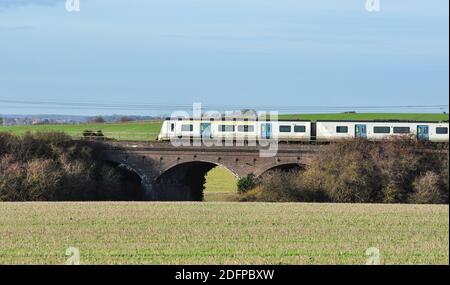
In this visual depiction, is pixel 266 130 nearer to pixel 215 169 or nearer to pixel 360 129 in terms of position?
pixel 360 129

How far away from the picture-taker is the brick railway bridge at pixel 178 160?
55.8 metres

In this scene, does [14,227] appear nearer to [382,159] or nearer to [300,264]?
[300,264]

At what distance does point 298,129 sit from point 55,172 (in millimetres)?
19310

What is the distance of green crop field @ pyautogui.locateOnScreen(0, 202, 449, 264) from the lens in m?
19.9

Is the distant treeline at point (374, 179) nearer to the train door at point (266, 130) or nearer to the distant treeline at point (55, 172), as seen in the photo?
the distant treeline at point (55, 172)

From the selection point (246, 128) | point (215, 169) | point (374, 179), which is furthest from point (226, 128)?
point (215, 169)

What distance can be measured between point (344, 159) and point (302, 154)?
8.18 meters

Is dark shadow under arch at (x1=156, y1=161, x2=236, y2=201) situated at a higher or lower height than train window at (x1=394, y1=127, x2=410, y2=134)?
lower

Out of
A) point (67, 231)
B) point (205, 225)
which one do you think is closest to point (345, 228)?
point (205, 225)

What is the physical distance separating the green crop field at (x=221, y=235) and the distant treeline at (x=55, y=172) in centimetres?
1064

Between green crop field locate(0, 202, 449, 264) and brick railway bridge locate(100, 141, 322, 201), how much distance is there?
19525 mm

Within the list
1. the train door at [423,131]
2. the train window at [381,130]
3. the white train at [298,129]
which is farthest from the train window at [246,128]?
the train door at [423,131]

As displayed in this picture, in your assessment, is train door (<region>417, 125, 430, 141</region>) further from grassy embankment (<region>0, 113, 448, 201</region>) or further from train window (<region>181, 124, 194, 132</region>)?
train window (<region>181, 124, 194, 132</region>)

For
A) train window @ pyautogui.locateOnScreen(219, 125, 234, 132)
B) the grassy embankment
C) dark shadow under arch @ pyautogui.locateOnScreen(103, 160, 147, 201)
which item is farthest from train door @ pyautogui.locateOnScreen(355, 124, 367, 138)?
dark shadow under arch @ pyautogui.locateOnScreen(103, 160, 147, 201)
